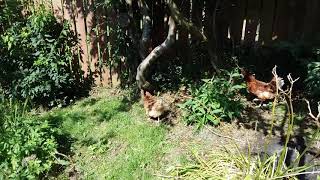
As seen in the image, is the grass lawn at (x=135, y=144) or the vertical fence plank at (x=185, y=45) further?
the vertical fence plank at (x=185, y=45)

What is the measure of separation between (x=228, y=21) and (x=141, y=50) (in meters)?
1.47

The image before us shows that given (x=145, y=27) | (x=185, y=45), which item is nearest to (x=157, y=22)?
(x=145, y=27)

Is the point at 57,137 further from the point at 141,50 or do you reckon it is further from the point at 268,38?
the point at 268,38

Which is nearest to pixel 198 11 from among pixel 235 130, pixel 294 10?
pixel 294 10

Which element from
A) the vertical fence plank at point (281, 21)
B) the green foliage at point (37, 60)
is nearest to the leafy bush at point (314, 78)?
the vertical fence plank at point (281, 21)

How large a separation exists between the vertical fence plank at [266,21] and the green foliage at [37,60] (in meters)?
2.96

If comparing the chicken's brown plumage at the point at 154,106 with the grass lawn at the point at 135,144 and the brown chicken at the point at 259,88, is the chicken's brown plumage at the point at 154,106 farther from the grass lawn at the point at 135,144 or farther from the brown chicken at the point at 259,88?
the brown chicken at the point at 259,88

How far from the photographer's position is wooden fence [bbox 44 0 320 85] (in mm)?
6047

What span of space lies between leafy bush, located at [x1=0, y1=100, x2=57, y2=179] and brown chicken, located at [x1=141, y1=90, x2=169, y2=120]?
120cm

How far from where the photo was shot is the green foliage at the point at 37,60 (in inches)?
237

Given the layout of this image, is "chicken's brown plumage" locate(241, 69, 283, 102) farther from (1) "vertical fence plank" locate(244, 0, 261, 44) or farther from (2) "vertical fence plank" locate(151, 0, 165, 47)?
(2) "vertical fence plank" locate(151, 0, 165, 47)

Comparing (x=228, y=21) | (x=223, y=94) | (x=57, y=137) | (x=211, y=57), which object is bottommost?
(x=57, y=137)

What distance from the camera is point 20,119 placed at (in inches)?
194

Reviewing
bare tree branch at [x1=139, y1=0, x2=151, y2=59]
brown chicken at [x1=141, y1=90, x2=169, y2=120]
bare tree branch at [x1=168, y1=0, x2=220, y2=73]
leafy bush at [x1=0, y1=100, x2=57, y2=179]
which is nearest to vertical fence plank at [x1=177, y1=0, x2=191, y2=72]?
bare tree branch at [x1=168, y1=0, x2=220, y2=73]
